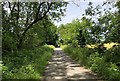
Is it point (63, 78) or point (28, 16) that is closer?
point (63, 78)

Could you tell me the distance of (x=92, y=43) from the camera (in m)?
19.3

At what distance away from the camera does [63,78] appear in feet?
41.8

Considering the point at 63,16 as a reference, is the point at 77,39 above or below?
below

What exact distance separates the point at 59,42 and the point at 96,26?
7437cm

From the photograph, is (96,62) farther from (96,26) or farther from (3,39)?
(3,39)

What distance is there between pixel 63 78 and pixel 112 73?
241 centimetres

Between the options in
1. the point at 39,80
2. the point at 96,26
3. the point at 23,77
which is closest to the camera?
the point at 23,77

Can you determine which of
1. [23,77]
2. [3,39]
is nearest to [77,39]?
[3,39]

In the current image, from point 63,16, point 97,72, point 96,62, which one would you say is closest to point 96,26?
point 96,62

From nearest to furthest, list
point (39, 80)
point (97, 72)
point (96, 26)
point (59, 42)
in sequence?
point (39, 80) → point (97, 72) → point (96, 26) → point (59, 42)

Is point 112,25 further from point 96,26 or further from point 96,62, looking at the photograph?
point 96,62

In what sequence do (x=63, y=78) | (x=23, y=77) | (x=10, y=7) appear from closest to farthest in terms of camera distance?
(x=23, y=77), (x=63, y=78), (x=10, y=7)

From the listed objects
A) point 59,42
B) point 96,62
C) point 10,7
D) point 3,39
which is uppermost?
point 10,7

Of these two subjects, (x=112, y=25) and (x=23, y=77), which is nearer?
(x=23, y=77)
